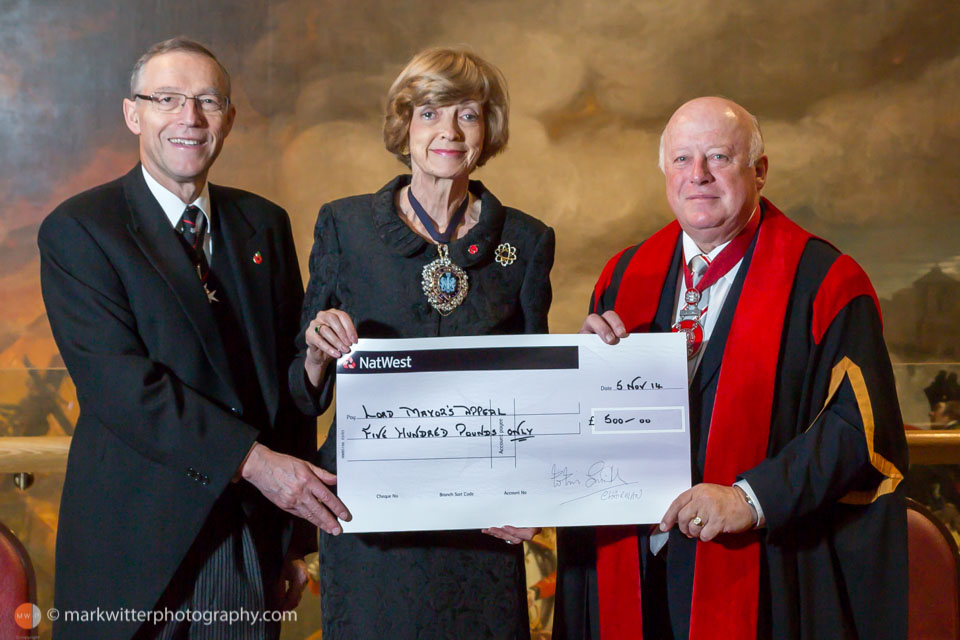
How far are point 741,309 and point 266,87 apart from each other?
3.84 meters

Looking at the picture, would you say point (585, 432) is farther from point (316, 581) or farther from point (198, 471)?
point (316, 581)

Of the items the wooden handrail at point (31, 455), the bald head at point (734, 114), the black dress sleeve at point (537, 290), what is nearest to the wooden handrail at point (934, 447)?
the bald head at point (734, 114)

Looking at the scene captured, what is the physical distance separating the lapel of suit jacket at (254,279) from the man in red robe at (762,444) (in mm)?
800

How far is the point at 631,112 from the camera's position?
521 centimetres

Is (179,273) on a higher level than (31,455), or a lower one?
higher

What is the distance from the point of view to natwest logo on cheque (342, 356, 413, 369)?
1.85 metres

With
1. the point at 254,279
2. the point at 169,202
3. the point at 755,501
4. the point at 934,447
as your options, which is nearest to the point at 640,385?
the point at 755,501

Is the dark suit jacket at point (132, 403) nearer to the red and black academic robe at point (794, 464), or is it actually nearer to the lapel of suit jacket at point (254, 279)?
the lapel of suit jacket at point (254, 279)

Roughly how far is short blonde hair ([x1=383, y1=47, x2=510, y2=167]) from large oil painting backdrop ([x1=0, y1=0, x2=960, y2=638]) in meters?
3.15

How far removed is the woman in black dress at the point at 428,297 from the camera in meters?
1.99

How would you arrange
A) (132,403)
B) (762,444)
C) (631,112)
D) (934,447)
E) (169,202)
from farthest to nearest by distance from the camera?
1. (631,112)
2. (934,447)
3. (169,202)
4. (762,444)
5. (132,403)

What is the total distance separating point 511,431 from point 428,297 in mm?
384

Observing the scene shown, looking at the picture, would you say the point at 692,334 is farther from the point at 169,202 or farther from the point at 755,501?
the point at 169,202

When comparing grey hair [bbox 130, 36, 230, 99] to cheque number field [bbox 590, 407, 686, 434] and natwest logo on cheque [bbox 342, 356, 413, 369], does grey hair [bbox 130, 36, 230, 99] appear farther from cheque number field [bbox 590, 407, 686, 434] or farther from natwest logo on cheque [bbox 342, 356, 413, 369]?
cheque number field [bbox 590, 407, 686, 434]
